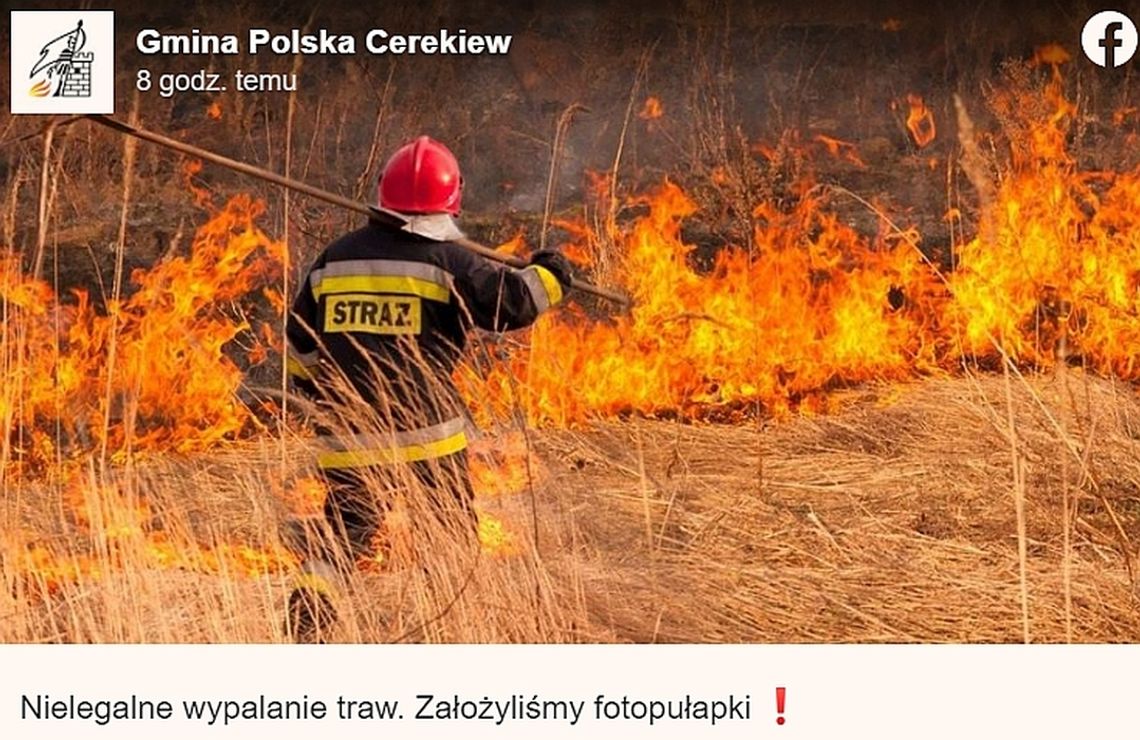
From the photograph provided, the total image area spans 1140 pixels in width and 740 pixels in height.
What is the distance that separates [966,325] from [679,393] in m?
1.20

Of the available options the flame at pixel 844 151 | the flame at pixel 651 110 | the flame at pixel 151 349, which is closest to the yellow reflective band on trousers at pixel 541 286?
the flame at pixel 151 349

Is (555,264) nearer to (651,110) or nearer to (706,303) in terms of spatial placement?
(706,303)

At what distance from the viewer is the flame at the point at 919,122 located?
748 cm

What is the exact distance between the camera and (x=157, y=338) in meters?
6.36

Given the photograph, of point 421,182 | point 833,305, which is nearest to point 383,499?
point 421,182

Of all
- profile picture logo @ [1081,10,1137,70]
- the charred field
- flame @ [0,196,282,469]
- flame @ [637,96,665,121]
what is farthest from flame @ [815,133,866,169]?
flame @ [0,196,282,469]

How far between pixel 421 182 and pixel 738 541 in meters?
1.79

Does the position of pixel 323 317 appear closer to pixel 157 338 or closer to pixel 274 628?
pixel 274 628

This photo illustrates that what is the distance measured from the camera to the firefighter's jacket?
488 cm

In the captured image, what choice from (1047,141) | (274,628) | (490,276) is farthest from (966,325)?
(274,628)

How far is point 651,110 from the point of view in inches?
284

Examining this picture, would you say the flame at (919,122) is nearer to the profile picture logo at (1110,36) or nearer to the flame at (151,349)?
the profile picture logo at (1110,36)

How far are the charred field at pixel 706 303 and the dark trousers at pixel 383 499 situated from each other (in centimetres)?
31

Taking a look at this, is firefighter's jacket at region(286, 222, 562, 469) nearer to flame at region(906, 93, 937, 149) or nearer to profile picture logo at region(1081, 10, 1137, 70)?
profile picture logo at region(1081, 10, 1137, 70)
